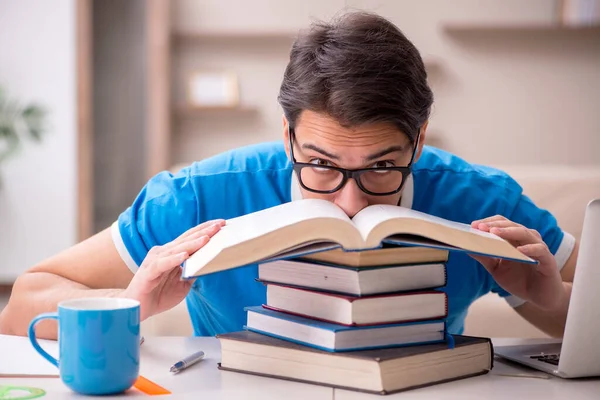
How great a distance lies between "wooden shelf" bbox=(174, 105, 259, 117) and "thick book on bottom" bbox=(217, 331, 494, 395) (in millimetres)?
3132

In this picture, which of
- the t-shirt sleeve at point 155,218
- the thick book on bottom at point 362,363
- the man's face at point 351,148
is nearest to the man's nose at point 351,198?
the man's face at point 351,148

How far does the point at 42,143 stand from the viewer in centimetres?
361

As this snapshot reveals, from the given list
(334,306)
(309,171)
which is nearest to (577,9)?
(309,171)

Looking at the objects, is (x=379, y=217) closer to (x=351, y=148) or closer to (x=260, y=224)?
(x=260, y=224)

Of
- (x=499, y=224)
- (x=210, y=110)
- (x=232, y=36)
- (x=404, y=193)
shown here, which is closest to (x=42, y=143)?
(x=210, y=110)

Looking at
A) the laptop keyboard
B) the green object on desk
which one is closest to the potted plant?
the green object on desk

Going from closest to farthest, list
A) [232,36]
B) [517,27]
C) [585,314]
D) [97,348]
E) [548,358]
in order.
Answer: [97,348]
[585,314]
[548,358]
[517,27]
[232,36]

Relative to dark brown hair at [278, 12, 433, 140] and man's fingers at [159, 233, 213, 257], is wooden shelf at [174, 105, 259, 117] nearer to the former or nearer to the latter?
dark brown hair at [278, 12, 433, 140]

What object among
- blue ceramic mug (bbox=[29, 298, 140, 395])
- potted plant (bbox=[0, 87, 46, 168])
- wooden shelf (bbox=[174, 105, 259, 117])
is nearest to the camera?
blue ceramic mug (bbox=[29, 298, 140, 395])

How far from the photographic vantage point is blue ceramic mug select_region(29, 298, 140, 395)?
0.79 metres

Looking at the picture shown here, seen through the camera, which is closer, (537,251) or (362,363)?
(362,363)

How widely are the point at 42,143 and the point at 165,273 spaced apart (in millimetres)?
2809

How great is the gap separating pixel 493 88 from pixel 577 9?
1.90ft

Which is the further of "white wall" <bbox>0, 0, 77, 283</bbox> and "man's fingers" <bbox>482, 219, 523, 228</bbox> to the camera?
"white wall" <bbox>0, 0, 77, 283</bbox>
